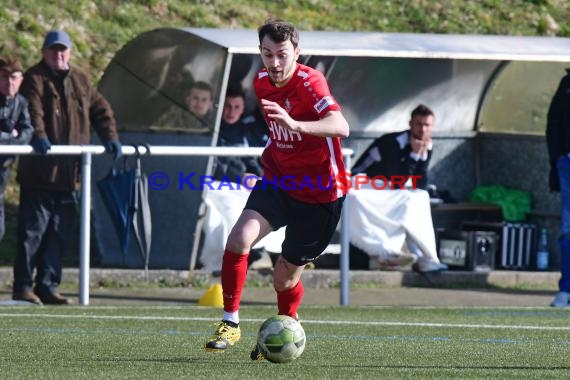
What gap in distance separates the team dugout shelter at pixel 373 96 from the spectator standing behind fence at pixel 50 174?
161 cm

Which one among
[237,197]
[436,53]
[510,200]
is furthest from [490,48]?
[237,197]

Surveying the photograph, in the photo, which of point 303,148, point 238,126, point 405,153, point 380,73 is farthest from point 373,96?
point 303,148

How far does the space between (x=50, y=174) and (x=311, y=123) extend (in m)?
5.08

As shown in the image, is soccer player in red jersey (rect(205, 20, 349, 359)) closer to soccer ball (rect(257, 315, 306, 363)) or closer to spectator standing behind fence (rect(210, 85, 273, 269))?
soccer ball (rect(257, 315, 306, 363))

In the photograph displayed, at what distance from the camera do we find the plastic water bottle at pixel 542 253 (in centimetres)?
1670

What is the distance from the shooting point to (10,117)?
12719 mm

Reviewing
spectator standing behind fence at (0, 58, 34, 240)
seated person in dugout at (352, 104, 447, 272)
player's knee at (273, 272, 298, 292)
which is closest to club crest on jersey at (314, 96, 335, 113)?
player's knee at (273, 272, 298, 292)

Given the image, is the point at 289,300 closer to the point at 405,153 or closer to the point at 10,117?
the point at 10,117

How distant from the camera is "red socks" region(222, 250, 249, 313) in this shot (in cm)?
873

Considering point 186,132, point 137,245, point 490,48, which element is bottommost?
point 137,245

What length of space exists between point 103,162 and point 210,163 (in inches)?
47.2

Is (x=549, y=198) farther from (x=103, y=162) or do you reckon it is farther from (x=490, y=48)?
(x=103, y=162)

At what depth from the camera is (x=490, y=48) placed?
625 inches

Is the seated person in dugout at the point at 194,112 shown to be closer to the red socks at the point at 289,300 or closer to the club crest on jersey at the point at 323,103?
the red socks at the point at 289,300
